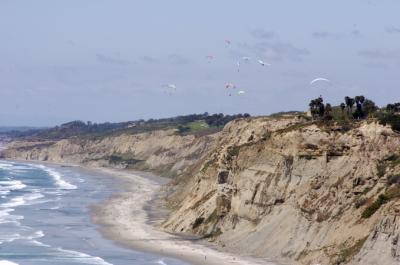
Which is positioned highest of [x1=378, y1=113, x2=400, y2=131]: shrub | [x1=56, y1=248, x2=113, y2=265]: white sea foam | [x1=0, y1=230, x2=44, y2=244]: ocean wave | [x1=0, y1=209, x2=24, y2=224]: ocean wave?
[x1=378, y1=113, x2=400, y2=131]: shrub

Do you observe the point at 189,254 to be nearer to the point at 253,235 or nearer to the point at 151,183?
the point at 253,235

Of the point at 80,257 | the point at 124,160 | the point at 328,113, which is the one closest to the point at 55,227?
the point at 80,257

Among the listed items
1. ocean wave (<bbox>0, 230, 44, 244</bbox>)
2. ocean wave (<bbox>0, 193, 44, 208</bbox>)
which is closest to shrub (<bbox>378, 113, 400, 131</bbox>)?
ocean wave (<bbox>0, 230, 44, 244</bbox>)

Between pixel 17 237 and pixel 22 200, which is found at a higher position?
pixel 22 200

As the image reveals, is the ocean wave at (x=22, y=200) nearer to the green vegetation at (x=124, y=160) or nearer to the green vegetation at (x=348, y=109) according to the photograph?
the green vegetation at (x=348, y=109)

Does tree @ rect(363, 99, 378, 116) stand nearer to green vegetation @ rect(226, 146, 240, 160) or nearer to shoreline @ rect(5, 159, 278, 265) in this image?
green vegetation @ rect(226, 146, 240, 160)

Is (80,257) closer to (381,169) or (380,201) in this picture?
(380,201)
